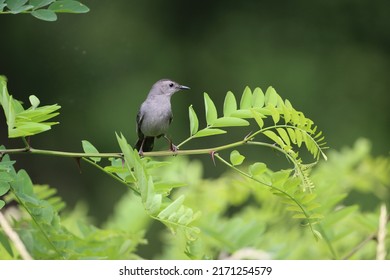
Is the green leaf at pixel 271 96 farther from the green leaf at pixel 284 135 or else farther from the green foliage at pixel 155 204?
the green foliage at pixel 155 204

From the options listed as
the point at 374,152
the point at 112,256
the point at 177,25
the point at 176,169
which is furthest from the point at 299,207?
the point at 177,25

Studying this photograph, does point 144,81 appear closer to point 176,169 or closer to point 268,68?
point 268,68

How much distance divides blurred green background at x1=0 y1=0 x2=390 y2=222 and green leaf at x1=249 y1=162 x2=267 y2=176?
4.14m

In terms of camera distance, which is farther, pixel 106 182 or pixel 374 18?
pixel 374 18

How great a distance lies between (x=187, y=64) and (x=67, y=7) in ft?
19.5

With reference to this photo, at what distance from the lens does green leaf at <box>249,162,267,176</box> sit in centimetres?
141

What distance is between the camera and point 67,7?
1.49m

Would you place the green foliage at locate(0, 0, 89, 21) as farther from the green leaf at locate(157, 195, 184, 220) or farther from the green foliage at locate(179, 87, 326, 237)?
the green leaf at locate(157, 195, 184, 220)

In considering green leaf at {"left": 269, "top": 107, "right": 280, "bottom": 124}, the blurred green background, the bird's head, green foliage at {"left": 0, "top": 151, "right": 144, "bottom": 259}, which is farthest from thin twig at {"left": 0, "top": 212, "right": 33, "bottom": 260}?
the blurred green background

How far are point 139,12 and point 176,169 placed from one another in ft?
17.9

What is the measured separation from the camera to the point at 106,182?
267 inches

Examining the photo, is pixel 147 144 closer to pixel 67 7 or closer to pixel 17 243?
pixel 67 7

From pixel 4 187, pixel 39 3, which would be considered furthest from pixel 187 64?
pixel 4 187

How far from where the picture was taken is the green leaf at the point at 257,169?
55.6 inches
